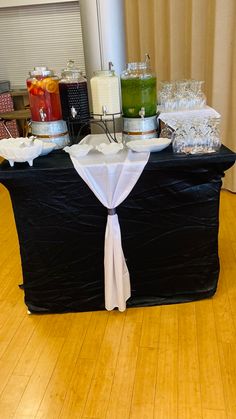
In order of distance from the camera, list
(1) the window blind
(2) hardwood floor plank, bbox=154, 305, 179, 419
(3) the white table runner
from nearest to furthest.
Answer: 1. (2) hardwood floor plank, bbox=154, 305, 179, 419
2. (3) the white table runner
3. (1) the window blind

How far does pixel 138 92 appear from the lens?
1.69 metres

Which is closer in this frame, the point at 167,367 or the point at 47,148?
the point at 167,367

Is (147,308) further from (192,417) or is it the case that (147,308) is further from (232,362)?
(192,417)

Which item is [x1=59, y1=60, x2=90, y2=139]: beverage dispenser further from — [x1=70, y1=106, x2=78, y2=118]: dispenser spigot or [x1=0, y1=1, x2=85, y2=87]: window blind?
[x1=0, y1=1, x2=85, y2=87]: window blind

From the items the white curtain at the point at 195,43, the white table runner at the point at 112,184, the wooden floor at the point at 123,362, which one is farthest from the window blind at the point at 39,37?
the wooden floor at the point at 123,362

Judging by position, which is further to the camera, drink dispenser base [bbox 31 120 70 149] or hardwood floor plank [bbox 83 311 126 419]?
drink dispenser base [bbox 31 120 70 149]

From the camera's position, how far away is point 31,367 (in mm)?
1559

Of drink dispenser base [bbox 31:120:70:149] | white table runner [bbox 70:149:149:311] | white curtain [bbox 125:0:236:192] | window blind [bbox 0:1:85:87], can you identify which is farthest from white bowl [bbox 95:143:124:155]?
window blind [bbox 0:1:85:87]

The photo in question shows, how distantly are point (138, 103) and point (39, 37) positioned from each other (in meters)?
3.65

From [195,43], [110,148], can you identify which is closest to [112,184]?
[110,148]

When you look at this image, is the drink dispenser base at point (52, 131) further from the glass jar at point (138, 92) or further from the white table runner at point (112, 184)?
the glass jar at point (138, 92)

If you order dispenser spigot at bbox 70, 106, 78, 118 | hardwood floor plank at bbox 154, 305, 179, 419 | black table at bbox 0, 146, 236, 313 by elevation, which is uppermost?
dispenser spigot at bbox 70, 106, 78, 118

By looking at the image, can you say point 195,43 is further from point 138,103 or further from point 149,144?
point 149,144

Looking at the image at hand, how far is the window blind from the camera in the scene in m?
4.62
